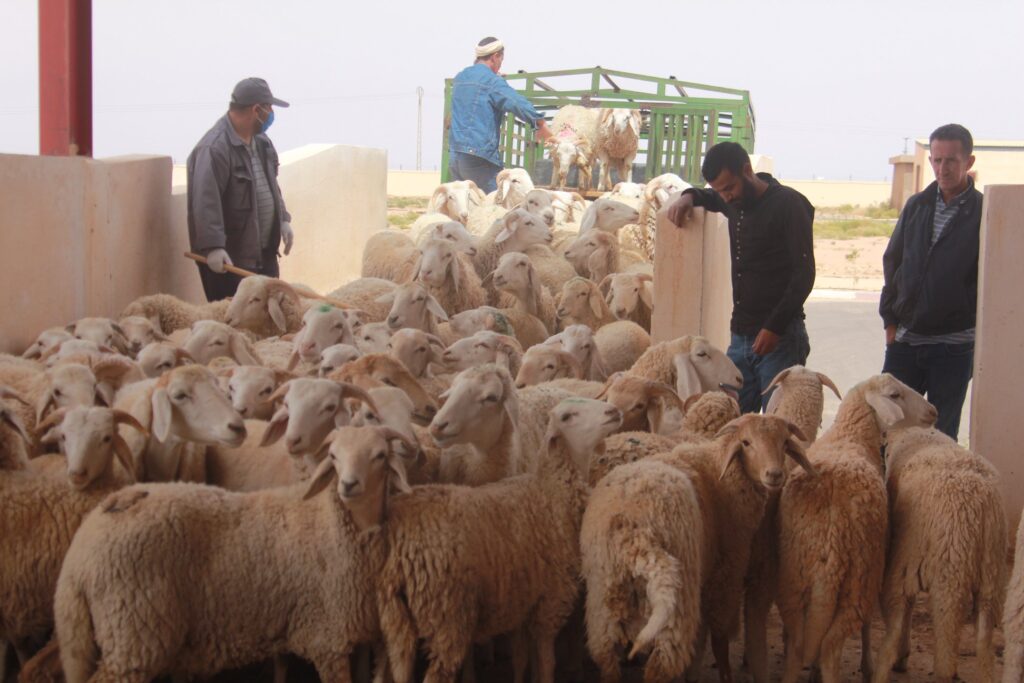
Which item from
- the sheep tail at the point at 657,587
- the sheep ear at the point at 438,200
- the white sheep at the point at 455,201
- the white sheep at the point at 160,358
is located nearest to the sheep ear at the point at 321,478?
the sheep tail at the point at 657,587

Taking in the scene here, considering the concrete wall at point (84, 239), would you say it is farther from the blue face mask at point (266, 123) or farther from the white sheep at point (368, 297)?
the white sheep at point (368, 297)

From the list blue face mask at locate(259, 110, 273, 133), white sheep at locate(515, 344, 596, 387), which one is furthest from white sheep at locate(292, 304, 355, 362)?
blue face mask at locate(259, 110, 273, 133)

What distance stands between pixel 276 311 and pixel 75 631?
369 cm

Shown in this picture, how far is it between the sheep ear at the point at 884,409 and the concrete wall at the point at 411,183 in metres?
39.0

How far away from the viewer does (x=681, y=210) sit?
751 centimetres

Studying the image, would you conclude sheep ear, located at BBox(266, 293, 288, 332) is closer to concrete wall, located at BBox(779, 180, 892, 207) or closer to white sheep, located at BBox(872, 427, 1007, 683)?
white sheep, located at BBox(872, 427, 1007, 683)

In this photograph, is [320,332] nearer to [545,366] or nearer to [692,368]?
[545,366]

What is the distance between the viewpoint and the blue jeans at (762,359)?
6488 millimetres

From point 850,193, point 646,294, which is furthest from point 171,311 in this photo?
point 850,193

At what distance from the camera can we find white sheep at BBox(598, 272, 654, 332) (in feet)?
27.8

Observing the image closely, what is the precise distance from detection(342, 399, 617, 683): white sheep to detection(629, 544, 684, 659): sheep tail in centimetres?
41

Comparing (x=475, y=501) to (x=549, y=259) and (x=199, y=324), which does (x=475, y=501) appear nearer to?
(x=199, y=324)

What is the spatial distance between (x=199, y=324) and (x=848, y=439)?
3.28 meters

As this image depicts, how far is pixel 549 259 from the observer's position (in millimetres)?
9672
